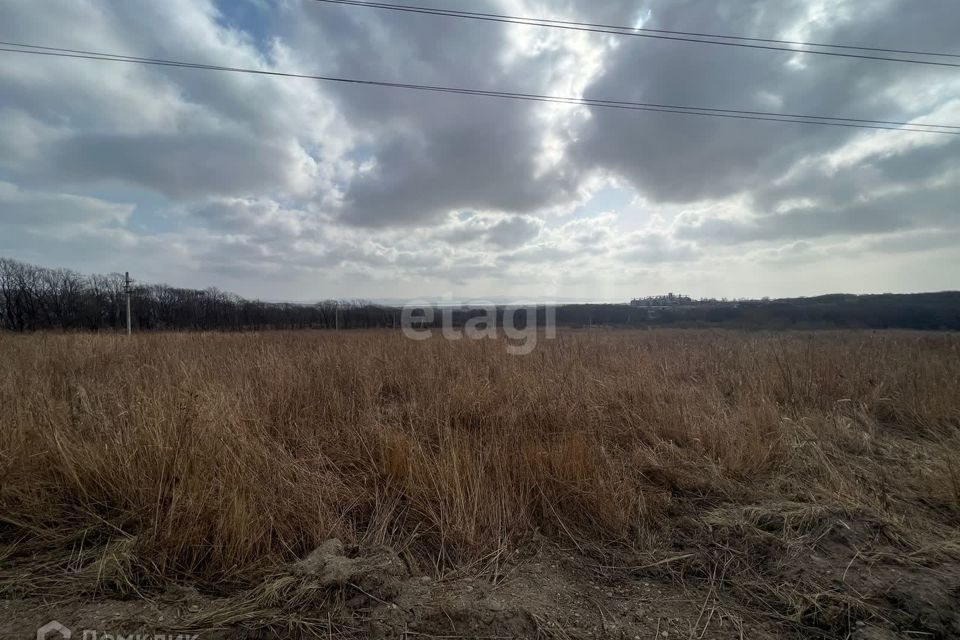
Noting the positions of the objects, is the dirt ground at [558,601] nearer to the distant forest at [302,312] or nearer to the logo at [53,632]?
the logo at [53,632]

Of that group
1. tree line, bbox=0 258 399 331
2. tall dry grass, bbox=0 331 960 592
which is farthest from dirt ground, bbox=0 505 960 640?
tree line, bbox=0 258 399 331

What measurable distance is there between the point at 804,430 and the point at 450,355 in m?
4.90

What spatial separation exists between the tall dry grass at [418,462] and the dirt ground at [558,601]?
169 millimetres

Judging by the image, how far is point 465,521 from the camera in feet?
6.59

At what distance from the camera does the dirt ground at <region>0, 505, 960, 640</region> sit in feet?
4.78

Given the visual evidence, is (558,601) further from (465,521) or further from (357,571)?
(357,571)

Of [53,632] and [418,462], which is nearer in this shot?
[53,632]

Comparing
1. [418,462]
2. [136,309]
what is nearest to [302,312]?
[136,309]

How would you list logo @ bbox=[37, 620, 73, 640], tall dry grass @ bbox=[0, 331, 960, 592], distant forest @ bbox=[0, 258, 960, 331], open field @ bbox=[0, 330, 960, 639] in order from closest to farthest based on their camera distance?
logo @ bbox=[37, 620, 73, 640] < open field @ bbox=[0, 330, 960, 639] < tall dry grass @ bbox=[0, 331, 960, 592] < distant forest @ bbox=[0, 258, 960, 331]

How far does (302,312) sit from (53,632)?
163 ft

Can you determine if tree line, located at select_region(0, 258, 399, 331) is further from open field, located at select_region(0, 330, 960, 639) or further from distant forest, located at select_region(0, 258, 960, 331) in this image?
open field, located at select_region(0, 330, 960, 639)

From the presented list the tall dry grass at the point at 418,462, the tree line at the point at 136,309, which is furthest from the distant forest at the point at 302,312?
the tall dry grass at the point at 418,462

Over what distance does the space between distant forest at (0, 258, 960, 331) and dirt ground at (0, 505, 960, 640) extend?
1699cm

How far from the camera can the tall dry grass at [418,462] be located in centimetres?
192
